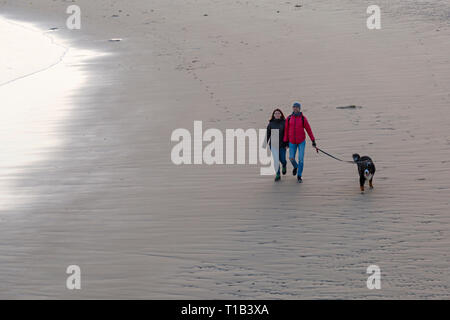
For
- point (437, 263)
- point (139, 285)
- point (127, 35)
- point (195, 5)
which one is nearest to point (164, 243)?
point (139, 285)

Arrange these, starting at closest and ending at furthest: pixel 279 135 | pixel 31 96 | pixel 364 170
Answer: pixel 364 170, pixel 279 135, pixel 31 96

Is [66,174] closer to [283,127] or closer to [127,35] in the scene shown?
[283,127]

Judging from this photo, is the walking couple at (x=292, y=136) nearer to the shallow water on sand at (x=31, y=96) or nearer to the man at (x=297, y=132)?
the man at (x=297, y=132)

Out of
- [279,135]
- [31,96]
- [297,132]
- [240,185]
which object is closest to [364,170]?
[297,132]

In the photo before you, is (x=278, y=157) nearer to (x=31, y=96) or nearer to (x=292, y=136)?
(x=292, y=136)

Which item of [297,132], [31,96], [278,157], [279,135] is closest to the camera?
[297,132]

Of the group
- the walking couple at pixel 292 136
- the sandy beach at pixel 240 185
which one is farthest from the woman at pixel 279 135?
the sandy beach at pixel 240 185

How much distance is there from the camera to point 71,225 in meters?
11.6

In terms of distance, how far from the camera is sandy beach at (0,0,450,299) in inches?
371

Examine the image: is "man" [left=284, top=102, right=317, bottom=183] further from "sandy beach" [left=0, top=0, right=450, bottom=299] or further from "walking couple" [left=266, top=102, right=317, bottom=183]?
"sandy beach" [left=0, top=0, right=450, bottom=299]

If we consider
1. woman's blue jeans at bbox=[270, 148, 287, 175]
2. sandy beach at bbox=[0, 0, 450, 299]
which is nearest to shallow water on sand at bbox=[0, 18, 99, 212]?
sandy beach at bbox=[0, 0, 450, 299]

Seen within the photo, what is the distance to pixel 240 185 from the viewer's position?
13367mm

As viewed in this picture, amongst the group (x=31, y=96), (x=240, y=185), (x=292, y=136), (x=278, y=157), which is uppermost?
(x=31, y=96)

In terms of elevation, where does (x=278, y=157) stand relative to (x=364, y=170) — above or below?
above
